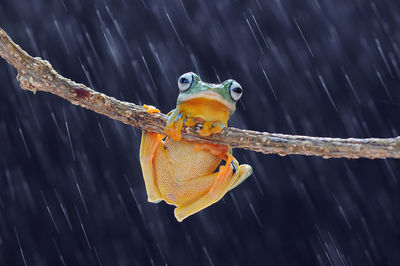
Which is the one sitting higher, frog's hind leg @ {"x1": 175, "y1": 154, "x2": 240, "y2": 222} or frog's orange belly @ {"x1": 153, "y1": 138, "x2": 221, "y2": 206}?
frog's orange belly @ {"x1": 153, "y1": 138, "x2": 221, "y2": 206}

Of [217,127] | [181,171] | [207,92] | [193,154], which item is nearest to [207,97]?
[207,92]

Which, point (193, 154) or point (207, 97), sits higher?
point (207, 97)

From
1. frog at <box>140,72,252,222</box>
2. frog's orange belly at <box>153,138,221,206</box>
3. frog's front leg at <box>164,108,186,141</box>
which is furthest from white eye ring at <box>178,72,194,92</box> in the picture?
frog's orange belly at <box>153,138,221,206</box>

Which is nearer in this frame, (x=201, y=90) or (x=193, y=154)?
(x=201, y=90)

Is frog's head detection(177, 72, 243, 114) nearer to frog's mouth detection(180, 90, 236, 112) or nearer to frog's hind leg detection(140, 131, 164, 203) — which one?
frog's mouth detection(180, 90, 236, 112)

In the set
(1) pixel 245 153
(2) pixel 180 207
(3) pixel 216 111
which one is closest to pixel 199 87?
(3) pixel 216 111

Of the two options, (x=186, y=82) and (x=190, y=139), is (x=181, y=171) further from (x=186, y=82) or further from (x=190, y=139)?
(x=186, y=82)

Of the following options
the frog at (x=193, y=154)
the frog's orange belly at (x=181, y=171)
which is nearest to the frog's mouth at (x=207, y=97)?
the frog at (x=193, y=154)

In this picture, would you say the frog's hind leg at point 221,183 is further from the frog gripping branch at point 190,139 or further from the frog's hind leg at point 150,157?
the frog's hind leg at point 150,157

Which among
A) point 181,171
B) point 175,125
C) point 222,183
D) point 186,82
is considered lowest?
point 222,183
